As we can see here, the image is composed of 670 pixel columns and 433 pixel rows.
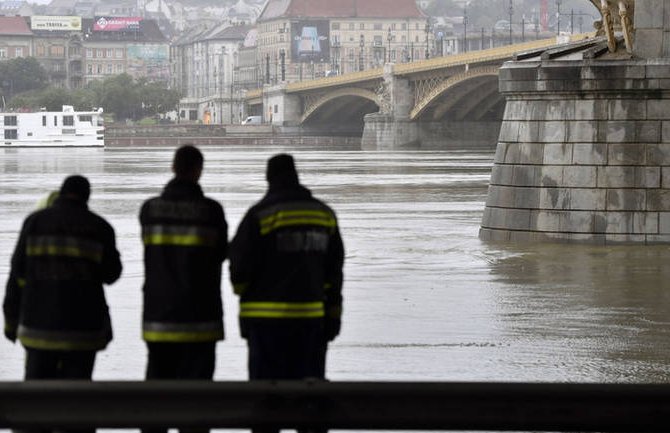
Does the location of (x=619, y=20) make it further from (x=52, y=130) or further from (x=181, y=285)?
(x=52, y=130)

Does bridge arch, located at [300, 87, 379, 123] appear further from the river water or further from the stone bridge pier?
the stone bridge pier

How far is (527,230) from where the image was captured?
82.3ft

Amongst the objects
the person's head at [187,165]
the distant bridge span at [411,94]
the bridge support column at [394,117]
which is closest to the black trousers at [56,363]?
the person's head at [187,165]

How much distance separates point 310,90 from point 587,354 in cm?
12943

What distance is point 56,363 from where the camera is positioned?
880 centimetres

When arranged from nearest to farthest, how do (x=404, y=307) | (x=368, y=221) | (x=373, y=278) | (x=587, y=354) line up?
(x=587, y=354)
(x=404, y=307)
(x=373, y=278)
(x=368, y=221)

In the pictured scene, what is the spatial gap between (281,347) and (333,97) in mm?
124555

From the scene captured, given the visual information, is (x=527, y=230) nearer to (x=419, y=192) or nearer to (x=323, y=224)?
(x=323, y=224)

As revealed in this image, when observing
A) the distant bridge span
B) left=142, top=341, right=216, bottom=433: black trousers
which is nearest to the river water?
left=142, top=341, right=216, bottom=433: black trousers

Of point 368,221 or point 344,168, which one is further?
point 344,168

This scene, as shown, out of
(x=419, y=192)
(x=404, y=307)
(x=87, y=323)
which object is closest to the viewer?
(x=87, y=323)

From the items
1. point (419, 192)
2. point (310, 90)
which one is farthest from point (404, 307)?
point (310, 90)

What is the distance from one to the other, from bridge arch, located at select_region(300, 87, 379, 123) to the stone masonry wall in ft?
303

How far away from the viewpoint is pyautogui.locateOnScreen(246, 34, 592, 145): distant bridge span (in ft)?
309
